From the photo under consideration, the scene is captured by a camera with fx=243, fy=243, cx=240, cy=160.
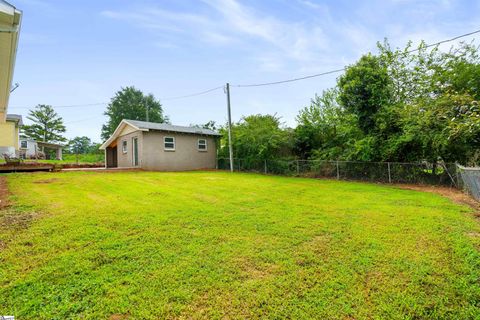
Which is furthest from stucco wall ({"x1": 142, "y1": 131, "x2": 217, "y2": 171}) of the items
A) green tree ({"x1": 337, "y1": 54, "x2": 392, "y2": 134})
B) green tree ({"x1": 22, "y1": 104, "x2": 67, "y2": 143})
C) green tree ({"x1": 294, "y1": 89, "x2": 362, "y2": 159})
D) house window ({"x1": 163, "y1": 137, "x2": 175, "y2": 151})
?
green tree ({"x1": 22, "y1": 104, "x2": 67, "y2": 143})

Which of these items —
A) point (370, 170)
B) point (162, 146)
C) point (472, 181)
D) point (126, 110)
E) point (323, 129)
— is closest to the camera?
point (472, 181)

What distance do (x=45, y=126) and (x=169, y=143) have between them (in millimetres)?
35852

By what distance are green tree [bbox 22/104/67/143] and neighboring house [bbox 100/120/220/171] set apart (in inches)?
1122

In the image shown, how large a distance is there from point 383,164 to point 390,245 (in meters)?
8.71

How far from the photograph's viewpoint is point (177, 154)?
55.2 ft

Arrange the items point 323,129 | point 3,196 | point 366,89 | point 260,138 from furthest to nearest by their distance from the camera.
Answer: point 260,138 → point 323,129 → point 366,89 → point 3,196

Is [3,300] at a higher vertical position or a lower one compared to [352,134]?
lower

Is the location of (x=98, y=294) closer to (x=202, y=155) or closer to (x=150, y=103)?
(x=202, y=155)

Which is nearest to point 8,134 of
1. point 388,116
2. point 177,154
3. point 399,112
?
point 177,154

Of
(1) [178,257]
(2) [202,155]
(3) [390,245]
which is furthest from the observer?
(2) [202,155]

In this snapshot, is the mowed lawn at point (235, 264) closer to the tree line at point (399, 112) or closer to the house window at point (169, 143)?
the tree line at point (399, 112)

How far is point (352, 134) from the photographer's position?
478 inches

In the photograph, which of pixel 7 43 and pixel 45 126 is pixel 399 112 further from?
pixel 45 126

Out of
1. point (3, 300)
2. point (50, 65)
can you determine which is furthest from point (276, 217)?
point (50, 65)
